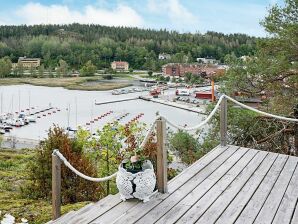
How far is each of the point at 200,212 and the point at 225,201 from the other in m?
0.29

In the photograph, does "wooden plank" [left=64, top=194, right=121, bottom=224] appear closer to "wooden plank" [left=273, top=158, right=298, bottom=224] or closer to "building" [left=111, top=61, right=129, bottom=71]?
"wooden plank" [left=273, top=158, right=298, bottom=224]

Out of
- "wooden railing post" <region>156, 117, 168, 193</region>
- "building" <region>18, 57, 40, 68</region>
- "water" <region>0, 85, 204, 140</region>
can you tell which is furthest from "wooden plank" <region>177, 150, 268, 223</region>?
"building" <region>18, 57, 40, 68</region>

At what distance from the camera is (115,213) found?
2697mm

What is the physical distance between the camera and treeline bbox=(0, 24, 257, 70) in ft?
298

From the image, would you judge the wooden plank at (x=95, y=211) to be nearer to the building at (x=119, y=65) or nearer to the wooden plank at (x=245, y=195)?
the wooden plank at (x=245, y=195)

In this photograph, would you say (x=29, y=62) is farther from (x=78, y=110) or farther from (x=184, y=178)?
(x=184, y=178)

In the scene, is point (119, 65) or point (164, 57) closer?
point (119, 65)

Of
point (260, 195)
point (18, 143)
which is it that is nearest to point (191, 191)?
point (260, 195)

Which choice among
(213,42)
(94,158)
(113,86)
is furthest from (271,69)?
(213,42)

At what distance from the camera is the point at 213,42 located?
313 ft

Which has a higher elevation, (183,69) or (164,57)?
(164,57)

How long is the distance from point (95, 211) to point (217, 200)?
0.85 metres

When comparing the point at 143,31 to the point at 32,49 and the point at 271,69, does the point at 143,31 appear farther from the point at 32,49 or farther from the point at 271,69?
the point at 271,69

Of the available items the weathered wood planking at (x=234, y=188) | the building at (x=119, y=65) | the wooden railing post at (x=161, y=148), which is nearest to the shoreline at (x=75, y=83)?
the building at (x=119, y=65)
